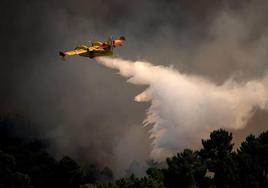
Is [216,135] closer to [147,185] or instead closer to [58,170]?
→ [58,170]

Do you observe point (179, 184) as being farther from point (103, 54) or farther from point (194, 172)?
point (103, 54)

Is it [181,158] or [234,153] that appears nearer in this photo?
[181,158]

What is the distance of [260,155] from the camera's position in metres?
156

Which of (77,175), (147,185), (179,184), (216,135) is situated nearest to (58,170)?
(77,175)

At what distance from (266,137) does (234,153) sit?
10241 millimetres

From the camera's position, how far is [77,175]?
178 metres

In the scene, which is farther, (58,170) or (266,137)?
(58,170)

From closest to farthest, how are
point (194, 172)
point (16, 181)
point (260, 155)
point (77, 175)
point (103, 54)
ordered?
point (103, 54)
point (194, 172)
point (260, 155)
point (16, 181)
point (77, 175)

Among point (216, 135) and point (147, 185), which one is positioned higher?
point (216, 135)

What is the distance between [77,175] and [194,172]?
52.1 m

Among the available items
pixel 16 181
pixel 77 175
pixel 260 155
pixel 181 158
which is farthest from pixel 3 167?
pixel 260 155

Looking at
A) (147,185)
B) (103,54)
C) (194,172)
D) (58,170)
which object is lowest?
(147,185)

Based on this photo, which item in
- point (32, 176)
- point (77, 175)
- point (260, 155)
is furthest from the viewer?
point (32, 176)

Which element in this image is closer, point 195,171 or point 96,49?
point 96,49
